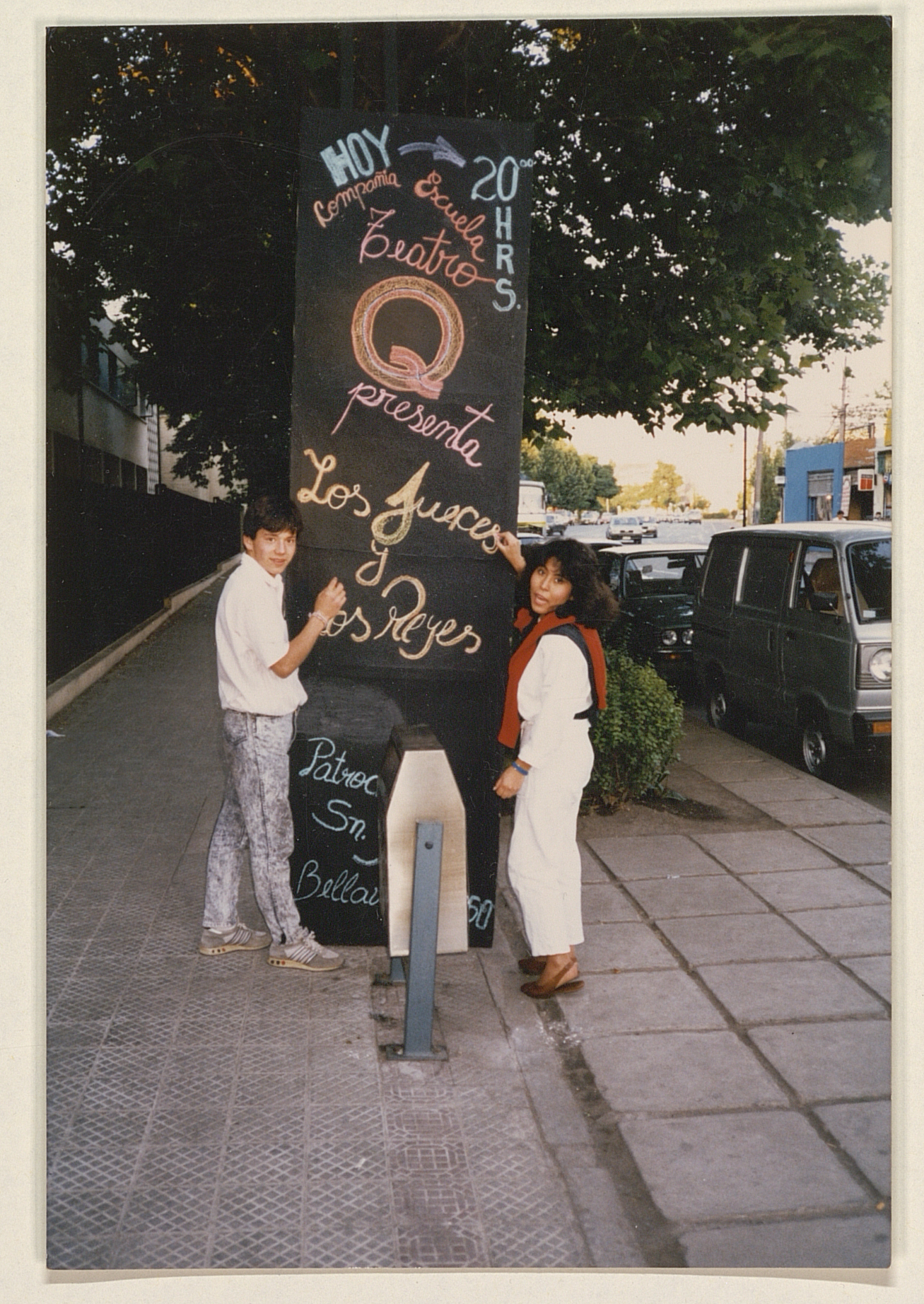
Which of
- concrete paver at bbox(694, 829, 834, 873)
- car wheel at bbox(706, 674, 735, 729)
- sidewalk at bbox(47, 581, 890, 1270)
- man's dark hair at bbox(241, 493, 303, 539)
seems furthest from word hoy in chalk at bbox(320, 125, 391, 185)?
car wheel at bbox(706, 674, 735, 729)

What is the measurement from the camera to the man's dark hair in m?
4.24

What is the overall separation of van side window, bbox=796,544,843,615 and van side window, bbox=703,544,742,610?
115 centimetres

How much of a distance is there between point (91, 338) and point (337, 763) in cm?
609

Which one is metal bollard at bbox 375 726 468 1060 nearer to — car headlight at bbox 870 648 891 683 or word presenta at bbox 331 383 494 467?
word presenta at bbox 331 383 494 467

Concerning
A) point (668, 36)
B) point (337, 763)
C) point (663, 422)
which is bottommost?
point (337, 763)

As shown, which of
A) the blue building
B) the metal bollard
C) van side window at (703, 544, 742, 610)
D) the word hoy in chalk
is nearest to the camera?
the metal bollard

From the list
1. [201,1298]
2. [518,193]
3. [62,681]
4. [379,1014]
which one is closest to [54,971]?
[379,1014]

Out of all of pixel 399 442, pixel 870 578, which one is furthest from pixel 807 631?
pixel 399 442

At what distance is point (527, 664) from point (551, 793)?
0.51m

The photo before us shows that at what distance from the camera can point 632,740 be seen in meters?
6.94

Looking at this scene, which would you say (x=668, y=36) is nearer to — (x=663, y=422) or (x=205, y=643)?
(x=663, y=422)

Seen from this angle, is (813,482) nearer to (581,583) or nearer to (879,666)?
(879,666)

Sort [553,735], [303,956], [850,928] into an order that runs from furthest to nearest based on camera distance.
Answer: [850,928]
[303,956]
[553,735]

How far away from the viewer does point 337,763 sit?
4.60 metres
